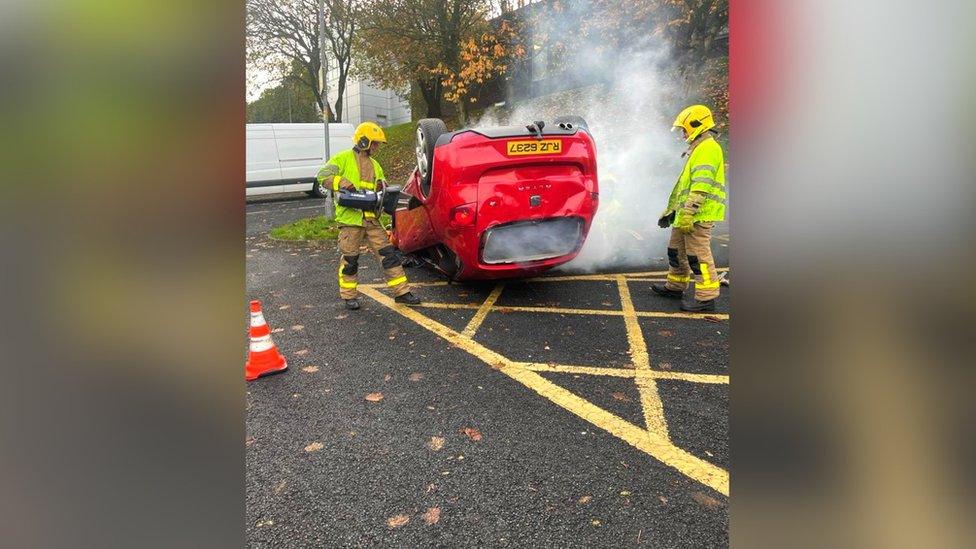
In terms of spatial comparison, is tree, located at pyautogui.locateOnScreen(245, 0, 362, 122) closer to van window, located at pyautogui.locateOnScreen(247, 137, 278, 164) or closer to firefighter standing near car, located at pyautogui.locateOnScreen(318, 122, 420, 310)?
van window, located at pyautogui.locateOnScreen(247, 137, 278, 164)

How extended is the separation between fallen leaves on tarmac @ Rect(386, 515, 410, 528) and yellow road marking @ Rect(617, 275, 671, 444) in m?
1.36

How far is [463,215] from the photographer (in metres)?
4.74

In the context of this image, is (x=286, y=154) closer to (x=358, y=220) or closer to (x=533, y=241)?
(x=358, y=220)

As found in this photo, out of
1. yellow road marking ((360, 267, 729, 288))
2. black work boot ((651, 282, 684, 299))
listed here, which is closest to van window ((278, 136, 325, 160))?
yellow road marking ((360, 267, 729, 288))

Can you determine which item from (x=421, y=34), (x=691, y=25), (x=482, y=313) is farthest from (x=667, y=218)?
(x=421, y=34)

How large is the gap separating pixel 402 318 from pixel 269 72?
2324 centimetres

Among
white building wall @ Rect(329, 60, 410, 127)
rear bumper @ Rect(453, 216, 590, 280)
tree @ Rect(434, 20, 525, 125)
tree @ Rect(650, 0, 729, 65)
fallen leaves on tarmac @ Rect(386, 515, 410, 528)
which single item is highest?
white building wall @ Rect(329, 60, 410, 127)

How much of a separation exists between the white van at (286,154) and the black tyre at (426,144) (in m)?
10.0

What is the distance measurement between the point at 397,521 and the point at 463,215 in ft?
9.53

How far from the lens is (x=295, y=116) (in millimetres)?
34094

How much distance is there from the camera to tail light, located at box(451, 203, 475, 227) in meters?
4.73

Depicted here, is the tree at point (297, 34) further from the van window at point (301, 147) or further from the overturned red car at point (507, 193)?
the overturned red car at point (507, 193)
